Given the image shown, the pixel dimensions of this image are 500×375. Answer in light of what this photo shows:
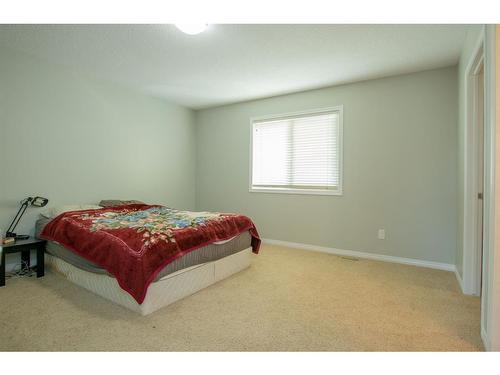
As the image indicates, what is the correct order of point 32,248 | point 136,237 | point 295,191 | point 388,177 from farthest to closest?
point 295,191 → point 388,177 → point 32,248 → point 136,237

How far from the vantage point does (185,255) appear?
2258mm

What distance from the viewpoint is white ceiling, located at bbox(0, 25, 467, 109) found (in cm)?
241

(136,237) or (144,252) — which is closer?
(144,252)

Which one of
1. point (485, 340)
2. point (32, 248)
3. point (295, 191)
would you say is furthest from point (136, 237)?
point (295, 191)

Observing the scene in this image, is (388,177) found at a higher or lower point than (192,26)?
lower

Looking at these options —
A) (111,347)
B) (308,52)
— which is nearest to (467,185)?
(308,52)

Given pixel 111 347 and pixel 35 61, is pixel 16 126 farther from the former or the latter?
pixel 111 347

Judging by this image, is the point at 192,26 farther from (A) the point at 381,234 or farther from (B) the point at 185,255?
(A) the point at 381,234

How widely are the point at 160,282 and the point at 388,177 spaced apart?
3.00 meters

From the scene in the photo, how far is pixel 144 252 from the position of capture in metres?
1.96

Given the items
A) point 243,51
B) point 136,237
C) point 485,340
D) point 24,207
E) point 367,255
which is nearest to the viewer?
point 485,340

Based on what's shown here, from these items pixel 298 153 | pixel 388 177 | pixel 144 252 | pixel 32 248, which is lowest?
pixel 32 248

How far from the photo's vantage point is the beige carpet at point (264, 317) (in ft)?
5.34

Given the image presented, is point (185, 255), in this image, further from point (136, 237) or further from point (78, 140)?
point (78, 140)
